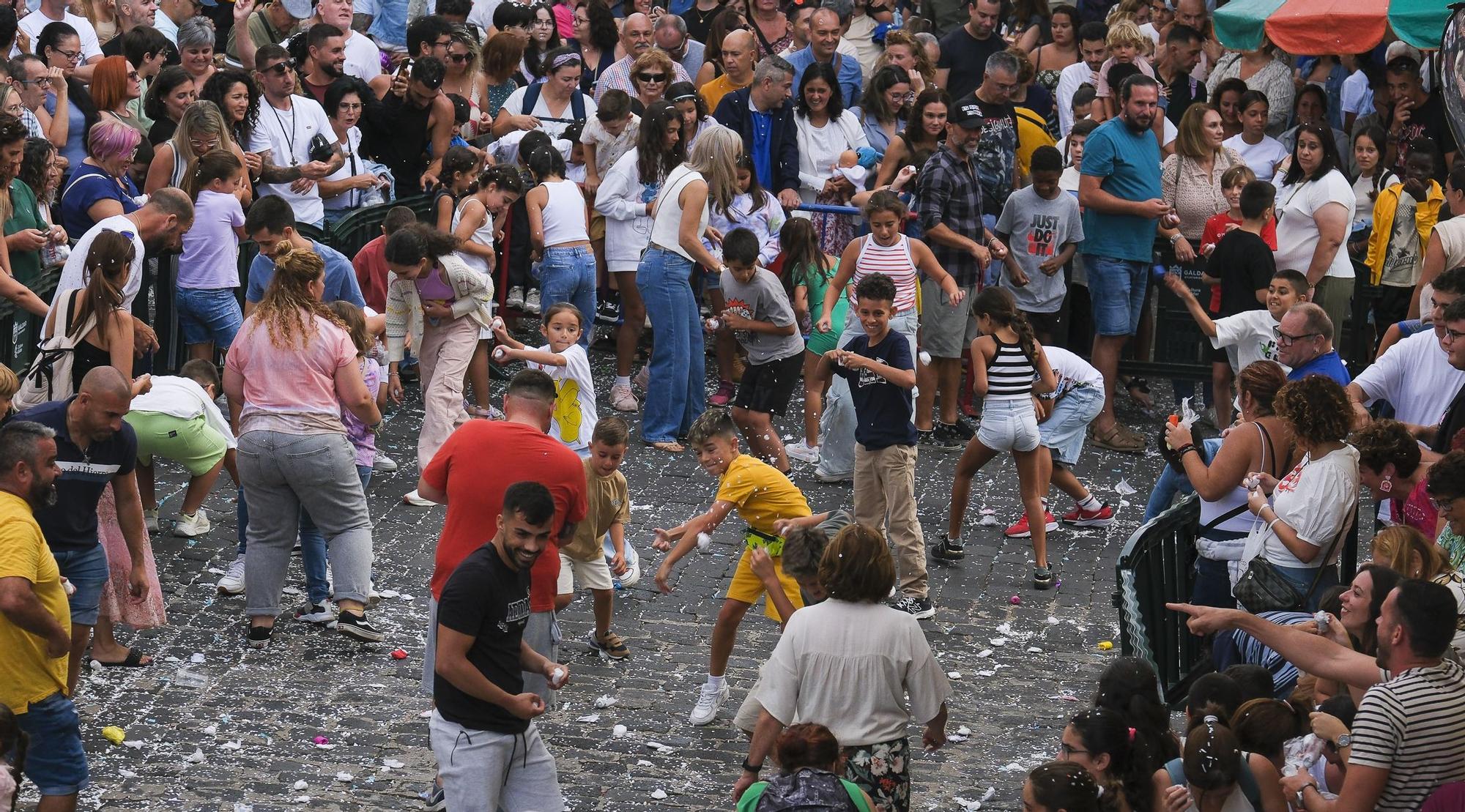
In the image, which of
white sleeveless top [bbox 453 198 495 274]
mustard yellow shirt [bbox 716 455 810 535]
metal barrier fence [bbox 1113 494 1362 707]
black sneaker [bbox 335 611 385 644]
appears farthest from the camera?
white sleeveless top [bbox 453 198 495 274]

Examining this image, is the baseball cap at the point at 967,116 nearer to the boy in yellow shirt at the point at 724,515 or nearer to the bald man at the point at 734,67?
the bald man at the point at 734,67

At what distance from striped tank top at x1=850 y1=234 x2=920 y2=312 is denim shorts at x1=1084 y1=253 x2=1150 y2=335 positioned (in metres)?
1.79

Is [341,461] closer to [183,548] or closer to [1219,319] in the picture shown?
[183,548]

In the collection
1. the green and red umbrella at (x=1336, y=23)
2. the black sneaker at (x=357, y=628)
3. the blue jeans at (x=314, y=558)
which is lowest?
the black sneaker at (x=357, y=628)

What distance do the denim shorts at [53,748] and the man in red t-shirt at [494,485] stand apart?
1353 millimetres

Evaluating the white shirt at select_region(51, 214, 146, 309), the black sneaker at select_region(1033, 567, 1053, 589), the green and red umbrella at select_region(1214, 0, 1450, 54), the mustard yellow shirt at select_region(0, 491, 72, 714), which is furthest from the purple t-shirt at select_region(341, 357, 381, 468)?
the green and red umbrella at select_region(1214, 0, 1450, 54)

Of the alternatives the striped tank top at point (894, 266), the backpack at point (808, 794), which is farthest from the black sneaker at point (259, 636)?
the striped tank top at point (894, 266)

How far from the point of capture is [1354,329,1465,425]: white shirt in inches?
327

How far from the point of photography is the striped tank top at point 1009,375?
9.75 metres

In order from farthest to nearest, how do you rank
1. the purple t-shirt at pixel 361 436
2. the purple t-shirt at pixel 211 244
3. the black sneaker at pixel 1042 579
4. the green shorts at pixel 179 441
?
the purple t-shirt at pixel 211 244 < the black sneaker at pixel 1042 579 < the purple t-shirt at pixel 361 436 < the green shorts at pixel 179 441

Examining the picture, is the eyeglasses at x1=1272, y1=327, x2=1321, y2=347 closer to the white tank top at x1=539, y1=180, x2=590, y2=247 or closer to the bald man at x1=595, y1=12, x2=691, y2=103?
the white tank top at x1=539, y1=180, x2=590, y2=247

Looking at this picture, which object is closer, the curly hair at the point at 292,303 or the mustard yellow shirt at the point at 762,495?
the mustard yellow shirt at the point at 762,495

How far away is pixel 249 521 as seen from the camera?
840 centimetres

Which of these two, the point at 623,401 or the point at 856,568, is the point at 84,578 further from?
the point at 623,401
